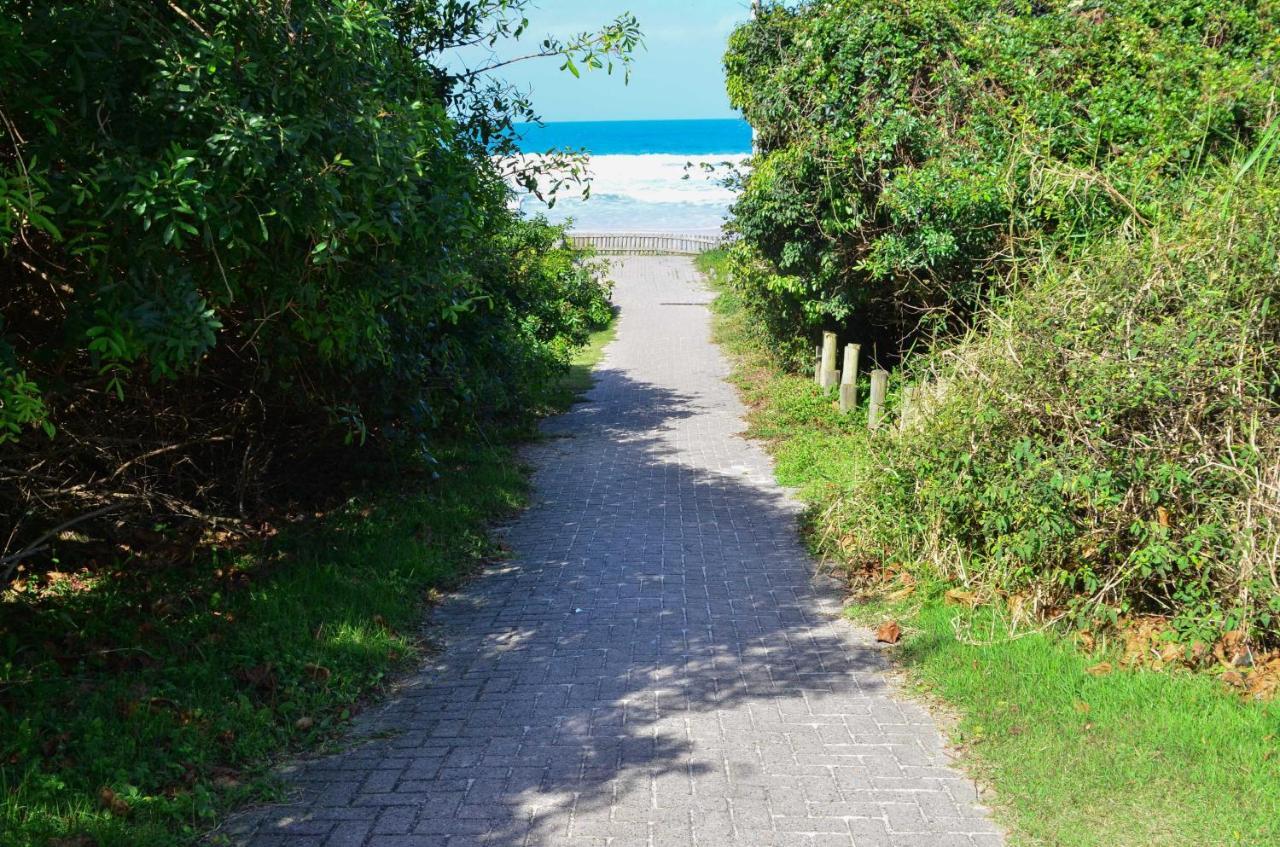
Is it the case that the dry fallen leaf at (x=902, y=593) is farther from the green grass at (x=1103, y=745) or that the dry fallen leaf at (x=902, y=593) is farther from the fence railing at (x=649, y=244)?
the fence railing at (x=649, y=244)

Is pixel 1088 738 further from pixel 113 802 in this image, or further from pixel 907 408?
pixel 113 802

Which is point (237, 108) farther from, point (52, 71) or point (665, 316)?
point (665, 316)

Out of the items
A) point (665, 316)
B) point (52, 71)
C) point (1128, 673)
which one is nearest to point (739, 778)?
point (1128, 673)

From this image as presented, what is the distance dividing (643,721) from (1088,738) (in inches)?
81.1

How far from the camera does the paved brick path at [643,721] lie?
4172 millimetres

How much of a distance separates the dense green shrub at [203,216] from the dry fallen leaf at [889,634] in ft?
10.5

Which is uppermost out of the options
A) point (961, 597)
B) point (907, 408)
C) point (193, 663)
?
point (907, 408)

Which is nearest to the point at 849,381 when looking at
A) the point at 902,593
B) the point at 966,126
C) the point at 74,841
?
the point at 966,126

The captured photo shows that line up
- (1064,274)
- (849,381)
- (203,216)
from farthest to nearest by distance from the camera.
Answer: (849,381) → (1064,274) → (203,216)

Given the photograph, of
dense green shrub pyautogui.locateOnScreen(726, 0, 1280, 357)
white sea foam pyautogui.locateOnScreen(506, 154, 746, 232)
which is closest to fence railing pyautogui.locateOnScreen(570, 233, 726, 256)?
white sea foam pyautogui.locateOnScreen(506, 154, 746, 232)

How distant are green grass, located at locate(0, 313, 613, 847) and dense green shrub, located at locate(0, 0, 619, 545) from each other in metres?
0.69

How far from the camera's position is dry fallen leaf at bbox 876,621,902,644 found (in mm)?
6246

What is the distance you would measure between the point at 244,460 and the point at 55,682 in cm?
240

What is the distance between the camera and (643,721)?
16.9 ft
